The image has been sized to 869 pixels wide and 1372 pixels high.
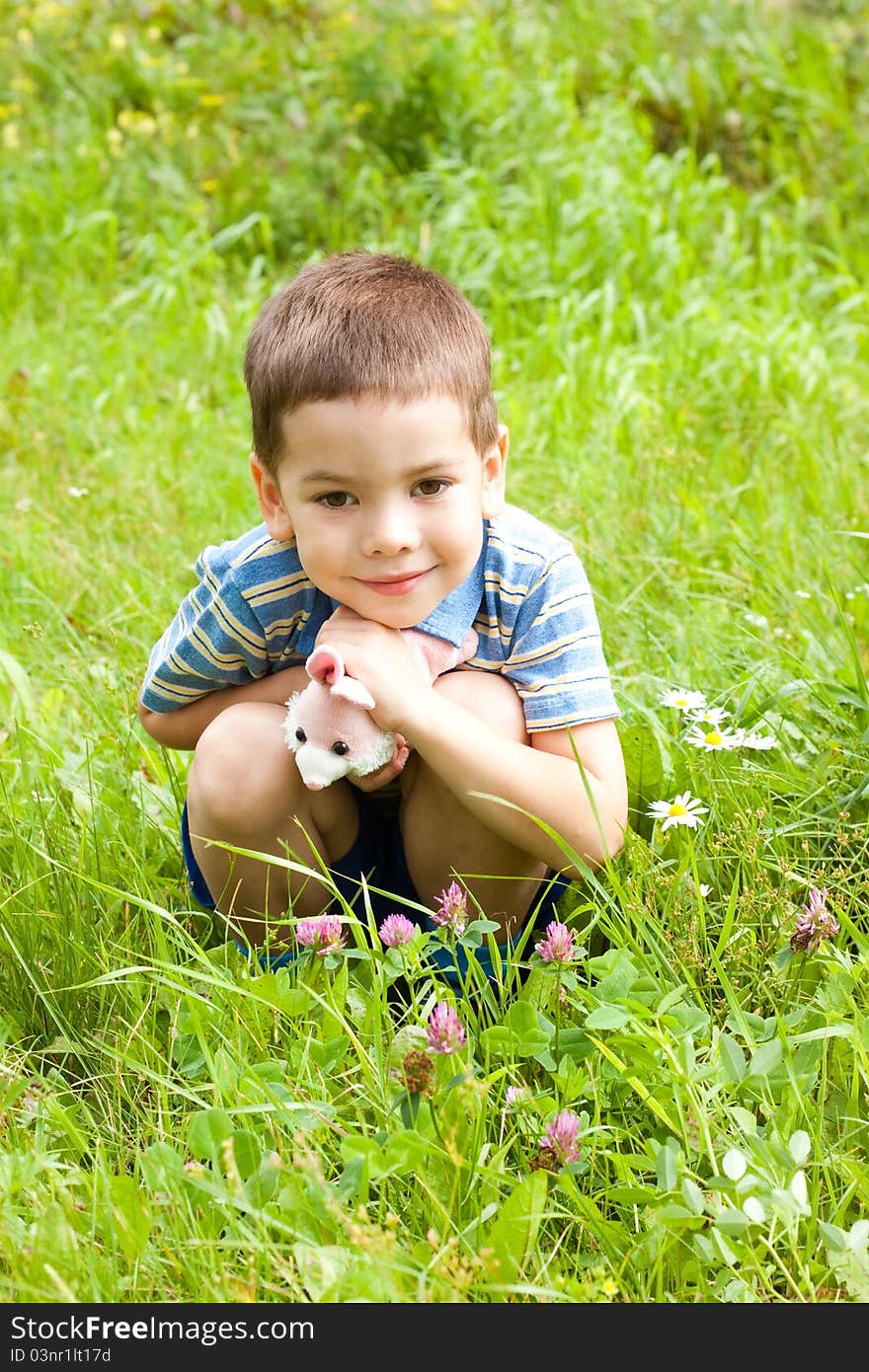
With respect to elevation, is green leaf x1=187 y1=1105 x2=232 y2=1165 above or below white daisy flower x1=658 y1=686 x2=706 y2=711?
below

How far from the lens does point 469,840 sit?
187cm

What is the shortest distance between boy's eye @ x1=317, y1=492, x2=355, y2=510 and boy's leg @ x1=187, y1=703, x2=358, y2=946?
31 cm

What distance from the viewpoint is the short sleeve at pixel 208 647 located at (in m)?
1.91

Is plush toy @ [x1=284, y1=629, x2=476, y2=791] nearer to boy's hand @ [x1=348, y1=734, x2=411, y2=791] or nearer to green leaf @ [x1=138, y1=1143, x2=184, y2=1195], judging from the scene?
boy's hand @ [x1=348, y1=734, x2=411, y2=791]

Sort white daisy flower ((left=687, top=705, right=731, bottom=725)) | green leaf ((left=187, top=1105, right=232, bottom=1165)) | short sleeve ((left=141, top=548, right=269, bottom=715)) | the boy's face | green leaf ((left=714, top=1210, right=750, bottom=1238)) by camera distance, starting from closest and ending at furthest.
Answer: green leaf ((left=714, top=1210, right=750, bottom=1238)) → green leaf ((left=187, top=1105, right=232, bottom=1165)) → the boy's face → short sleeve ((left=141, top=548, right=269, bottom=715)) → white daisy flower ((left=687, top=705, right=731, bottom=725))

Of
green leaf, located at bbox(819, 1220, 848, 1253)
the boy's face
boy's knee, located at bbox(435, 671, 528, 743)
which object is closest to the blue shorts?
boy's knee, located at bbox(435, 671, 528, 743)

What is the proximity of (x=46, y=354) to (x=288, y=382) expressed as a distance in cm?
267

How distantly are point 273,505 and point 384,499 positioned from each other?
0.70 feet

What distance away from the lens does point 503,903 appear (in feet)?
6.40

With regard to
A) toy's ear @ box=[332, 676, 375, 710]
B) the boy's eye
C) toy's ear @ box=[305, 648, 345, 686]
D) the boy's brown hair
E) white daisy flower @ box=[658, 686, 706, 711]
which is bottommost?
white daisy flower @ box=[658, 686, 706, 711]

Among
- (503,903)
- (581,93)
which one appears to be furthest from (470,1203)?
(581,93)

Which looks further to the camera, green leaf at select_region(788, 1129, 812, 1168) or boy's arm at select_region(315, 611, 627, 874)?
boy's arm at select_region(315, 611, 627, 874)

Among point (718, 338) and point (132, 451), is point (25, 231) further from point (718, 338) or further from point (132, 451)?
point (718, 338)

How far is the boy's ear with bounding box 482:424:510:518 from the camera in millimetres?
1832
